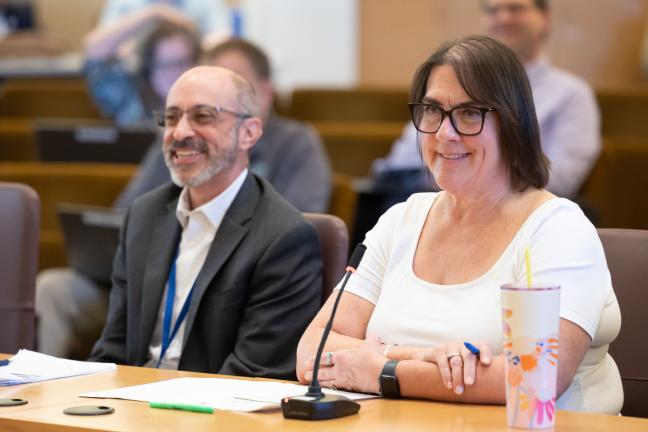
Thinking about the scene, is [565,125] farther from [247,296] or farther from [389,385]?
[389,385]

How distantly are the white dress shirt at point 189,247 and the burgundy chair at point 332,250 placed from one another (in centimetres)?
22

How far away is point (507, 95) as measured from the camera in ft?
7.00

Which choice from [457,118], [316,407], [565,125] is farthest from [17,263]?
[565,125]

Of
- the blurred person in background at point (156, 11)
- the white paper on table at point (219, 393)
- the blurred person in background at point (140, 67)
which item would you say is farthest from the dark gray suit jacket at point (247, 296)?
the blurred person in background at point (156, 11)

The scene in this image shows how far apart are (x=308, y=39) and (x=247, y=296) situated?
396cm

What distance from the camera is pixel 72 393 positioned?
202 centimetres

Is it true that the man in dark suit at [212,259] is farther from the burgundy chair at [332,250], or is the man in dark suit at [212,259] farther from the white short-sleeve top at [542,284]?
the white short-sleeve top at [542,284]

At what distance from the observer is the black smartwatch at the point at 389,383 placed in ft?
6.43

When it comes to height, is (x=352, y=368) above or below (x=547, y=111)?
below

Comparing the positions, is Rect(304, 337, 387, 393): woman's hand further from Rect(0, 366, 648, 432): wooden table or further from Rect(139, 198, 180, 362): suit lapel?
Rect(139, 198, 180, 362): suit lapel

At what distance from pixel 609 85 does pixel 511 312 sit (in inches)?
196

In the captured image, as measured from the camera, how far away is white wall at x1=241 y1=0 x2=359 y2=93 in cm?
644

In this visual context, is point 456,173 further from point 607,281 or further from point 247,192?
point 247,192

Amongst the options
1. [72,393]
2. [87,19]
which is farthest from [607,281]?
[87,19]
